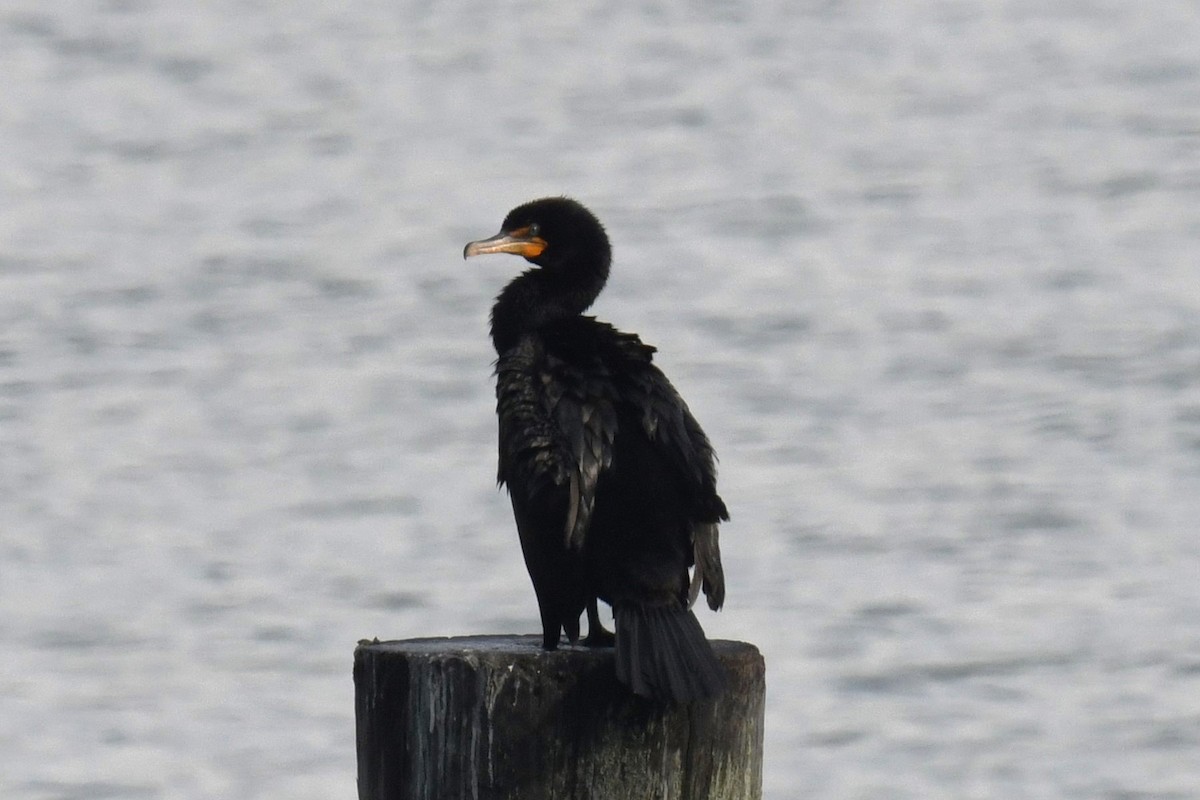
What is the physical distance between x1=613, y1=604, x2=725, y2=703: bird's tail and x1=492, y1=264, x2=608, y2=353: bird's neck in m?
1.13

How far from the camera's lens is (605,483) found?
4176 millimetres

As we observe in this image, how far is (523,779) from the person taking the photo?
3.51 m

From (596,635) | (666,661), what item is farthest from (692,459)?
(666,661)

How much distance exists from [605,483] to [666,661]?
0.70 m

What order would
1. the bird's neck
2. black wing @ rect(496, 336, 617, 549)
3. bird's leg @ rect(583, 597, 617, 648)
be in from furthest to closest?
the bird's neck
black wing @ rect(496, 336, 617, 549)
bird's leg @ rect(583, 597, 617, 648)

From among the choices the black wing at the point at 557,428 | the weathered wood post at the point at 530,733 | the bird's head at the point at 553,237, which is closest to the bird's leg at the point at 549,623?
the black wing at the point at 557,428

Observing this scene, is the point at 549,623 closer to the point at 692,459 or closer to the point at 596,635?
the point at 596,635

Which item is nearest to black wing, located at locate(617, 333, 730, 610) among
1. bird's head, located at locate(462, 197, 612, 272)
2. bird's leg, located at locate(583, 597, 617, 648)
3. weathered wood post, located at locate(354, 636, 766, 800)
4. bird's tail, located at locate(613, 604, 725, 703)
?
bird's leg, located at locate(583, 597, 617, 648)

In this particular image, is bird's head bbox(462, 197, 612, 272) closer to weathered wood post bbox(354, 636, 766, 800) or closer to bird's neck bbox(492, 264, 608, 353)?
bird's neck bbox(492, 264, 608, 353)

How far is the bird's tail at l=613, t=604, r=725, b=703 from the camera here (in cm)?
351

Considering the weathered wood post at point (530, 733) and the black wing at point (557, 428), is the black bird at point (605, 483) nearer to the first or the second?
the black wing at point (557, 428)

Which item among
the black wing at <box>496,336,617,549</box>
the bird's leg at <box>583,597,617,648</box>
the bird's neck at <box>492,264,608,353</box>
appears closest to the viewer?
the bird's leg at <box>583,597,617,648</box>

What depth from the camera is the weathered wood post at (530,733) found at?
3521mm

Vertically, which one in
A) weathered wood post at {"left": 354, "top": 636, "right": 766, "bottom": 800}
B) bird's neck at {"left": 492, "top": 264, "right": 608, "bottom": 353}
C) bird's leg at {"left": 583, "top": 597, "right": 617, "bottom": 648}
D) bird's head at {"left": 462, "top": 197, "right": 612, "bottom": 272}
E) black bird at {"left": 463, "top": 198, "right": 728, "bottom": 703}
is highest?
bird's head at {"left": 462, "top": 197, "right": 612, "bottom": 272}
